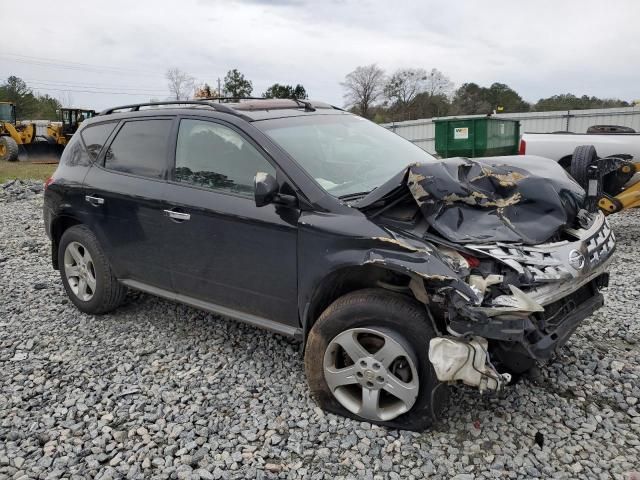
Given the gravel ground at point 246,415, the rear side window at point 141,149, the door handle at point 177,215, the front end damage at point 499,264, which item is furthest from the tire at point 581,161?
the rear side window at point 141,149

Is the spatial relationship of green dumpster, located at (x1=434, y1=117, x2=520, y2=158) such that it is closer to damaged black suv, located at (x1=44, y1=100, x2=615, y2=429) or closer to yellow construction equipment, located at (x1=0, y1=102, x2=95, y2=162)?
damaged black suv, located at (x1=44, y1=100, x2=615, y2=429)

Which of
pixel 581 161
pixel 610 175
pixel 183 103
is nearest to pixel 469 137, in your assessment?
pixel 610 175

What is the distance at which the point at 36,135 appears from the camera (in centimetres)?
2333

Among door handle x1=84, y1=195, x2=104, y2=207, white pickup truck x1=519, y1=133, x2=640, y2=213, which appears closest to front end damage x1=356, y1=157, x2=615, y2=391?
door handle x1=84, y1=195, x2=104, y2=207

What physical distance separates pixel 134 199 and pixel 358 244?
2.00 m

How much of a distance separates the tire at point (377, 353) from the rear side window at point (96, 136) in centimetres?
Answer: 269

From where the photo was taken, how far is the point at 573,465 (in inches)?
105

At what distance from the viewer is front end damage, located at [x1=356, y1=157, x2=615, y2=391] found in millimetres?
2520

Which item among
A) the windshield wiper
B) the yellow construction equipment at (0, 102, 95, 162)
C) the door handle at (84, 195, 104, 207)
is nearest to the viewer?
the windshield wiper

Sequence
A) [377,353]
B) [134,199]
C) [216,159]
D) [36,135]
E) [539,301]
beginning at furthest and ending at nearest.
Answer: [36,135]
[134,199]
[216,159]
[377,353]
[539,301]

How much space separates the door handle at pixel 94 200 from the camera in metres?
4.34

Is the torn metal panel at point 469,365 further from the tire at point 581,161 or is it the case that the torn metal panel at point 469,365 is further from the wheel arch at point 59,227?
the wheel arch at point 59,227

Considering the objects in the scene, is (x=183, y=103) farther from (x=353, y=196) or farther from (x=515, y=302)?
(x=515, y=302)

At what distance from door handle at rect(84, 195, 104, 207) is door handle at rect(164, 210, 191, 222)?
0.86 metres
